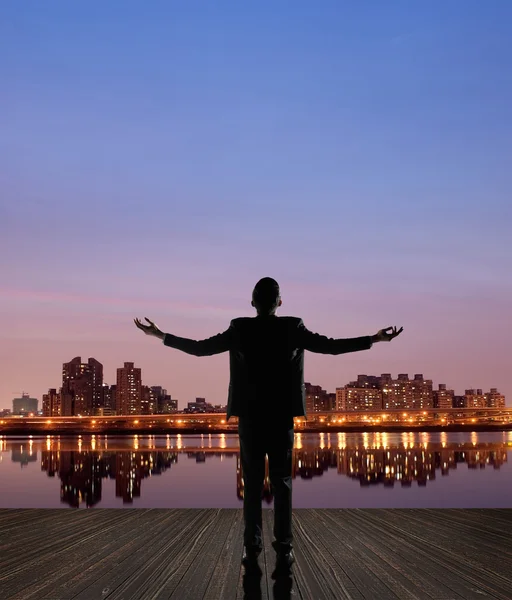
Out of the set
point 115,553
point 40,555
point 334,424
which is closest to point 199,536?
point 115,553

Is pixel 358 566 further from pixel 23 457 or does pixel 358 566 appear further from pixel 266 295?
pixel 23 457

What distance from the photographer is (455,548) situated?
21.3ft

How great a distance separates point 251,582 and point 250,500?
2.03 feet

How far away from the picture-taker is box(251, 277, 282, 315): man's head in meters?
5.51

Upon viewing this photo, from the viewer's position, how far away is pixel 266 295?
217 inches

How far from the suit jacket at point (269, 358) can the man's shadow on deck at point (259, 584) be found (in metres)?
1.16

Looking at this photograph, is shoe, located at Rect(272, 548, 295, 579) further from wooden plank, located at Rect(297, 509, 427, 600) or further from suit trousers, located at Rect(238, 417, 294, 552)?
wooden plank, located at Rect(297, 509, 427, 600)

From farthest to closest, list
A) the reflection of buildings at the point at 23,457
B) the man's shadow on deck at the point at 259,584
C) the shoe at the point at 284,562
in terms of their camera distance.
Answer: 1. the reflection of buildings at the point at 23,457
2. the shoe at the point at 284,562
3. the man's shadow on deck at the point at 259,584

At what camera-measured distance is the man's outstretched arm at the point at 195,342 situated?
215 inches

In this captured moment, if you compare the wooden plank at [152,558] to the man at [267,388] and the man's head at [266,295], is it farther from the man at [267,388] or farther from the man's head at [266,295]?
the man's head at [266,295]

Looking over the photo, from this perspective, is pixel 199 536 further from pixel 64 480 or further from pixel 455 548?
pixel 64 480

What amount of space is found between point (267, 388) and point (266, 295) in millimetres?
752

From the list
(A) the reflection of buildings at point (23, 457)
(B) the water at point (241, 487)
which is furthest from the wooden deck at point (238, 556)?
(A) the reflection of buildings at point (23, 457)

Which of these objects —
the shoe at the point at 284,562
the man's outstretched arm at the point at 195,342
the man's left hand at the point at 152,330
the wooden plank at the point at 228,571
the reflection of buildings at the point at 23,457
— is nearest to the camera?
the wooden plank at the point at 228,571
